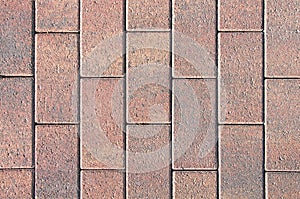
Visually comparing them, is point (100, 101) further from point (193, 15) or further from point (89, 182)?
point (193, 15)

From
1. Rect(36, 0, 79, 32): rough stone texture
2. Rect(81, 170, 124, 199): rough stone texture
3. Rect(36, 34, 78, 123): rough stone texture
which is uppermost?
Rect(36, 0, 79, 32): rough stone texture

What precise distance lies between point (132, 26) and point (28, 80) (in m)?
0.59

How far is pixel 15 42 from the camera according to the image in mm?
2121

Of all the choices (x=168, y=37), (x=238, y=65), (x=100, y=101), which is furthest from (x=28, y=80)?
(x=238, y=65)

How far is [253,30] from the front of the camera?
2117mm

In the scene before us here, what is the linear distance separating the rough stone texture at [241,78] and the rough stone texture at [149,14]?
326mm

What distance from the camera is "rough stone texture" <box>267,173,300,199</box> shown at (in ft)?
6.93

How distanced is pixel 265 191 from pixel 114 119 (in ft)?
2.75

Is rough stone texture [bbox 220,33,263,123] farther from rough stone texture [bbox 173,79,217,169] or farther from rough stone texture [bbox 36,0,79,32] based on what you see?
rough stone texture [bbox 36,0,79,32]

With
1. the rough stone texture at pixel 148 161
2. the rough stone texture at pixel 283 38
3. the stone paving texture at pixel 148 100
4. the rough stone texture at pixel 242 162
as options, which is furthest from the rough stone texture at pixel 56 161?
the rough stone texture at pixel 283 38

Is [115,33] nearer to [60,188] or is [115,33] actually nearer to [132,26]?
[132,26]

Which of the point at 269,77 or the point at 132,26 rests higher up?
the point at 132,26

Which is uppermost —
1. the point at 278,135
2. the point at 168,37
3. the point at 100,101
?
the point at 168,37

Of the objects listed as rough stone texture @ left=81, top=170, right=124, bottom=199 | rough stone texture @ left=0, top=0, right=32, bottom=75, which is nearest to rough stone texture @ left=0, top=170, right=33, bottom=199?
rough stone texture @ left=81, top=170, right=124, bottom=199
